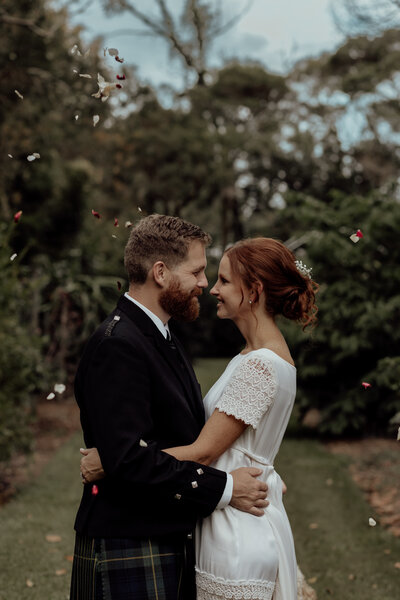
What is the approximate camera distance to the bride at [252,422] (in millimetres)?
2492

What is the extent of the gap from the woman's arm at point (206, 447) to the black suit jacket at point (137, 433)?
5 cm

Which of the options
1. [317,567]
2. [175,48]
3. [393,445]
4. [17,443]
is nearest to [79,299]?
[17,443]

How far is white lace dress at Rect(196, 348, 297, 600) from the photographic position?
249cm

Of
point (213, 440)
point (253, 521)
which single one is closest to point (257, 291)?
point (213, 440)

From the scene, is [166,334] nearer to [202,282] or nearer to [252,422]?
[202,282]

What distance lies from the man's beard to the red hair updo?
26 cm

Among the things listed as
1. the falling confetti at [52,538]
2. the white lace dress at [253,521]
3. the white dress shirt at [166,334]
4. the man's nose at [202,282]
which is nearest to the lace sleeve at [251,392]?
the white lace dress at [253,521]

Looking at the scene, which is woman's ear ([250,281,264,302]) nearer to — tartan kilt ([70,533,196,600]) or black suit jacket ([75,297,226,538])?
black suit jacket ([75,297,226,538])

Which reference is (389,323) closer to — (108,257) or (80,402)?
(80,402)

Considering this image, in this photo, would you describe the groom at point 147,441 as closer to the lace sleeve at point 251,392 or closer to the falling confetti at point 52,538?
the lace sleeve at point 251,392

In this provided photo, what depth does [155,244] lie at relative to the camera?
2.58m

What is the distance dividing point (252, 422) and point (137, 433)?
19.0 inches

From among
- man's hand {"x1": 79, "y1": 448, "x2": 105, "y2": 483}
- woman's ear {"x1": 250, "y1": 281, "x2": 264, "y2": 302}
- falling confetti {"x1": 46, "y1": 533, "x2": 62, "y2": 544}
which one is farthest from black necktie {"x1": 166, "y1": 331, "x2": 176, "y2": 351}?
falling confetti {"x1": 46, "y1": 533, "x2": 62, "y2": 544}

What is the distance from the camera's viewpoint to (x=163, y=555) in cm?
245
